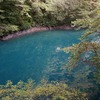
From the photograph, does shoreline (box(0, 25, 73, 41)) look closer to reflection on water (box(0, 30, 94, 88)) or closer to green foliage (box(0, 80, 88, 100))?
reflection on water (box(0, 30, 94, 88))

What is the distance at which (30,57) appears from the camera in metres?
13.2

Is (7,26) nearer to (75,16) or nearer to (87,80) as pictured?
(75,16)

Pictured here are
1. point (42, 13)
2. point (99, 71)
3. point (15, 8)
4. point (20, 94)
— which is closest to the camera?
point (20, 94)

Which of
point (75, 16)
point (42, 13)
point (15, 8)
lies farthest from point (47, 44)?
point (75, 16)

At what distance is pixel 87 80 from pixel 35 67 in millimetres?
3945

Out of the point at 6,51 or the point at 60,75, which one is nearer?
the point at 60,75

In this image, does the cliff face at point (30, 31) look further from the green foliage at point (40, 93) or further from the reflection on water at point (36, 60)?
the green foliage at point (40, 93)

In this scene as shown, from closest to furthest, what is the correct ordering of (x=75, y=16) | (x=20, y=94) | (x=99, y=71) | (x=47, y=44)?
(x=20, y=94) → (x=99, y=71) → (x=47, y=44) → (x=75, y=16)

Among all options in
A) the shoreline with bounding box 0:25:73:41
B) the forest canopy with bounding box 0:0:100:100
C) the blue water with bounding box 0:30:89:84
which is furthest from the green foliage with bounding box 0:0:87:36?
the blue water with bounding box 0:30:89:84

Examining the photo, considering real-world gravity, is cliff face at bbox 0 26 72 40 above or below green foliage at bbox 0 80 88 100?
below

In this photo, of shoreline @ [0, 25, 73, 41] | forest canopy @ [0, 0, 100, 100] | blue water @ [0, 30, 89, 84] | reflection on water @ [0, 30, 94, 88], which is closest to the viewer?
forest canopy @ [0, 0, 100, 100]

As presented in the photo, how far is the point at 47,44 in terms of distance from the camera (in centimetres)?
1648

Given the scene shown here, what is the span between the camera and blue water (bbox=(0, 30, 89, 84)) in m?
10.3

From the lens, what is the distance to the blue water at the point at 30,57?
1032 centimetres
